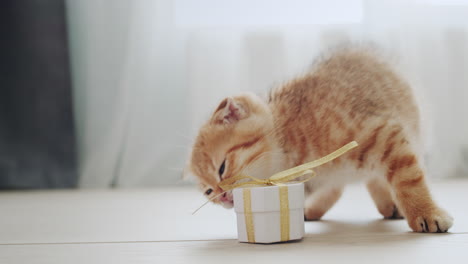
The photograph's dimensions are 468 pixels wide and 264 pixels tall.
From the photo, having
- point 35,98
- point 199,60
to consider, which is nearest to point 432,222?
point 199,60

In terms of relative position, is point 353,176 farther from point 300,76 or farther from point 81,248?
point 81,248

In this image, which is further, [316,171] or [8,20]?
[8,20]

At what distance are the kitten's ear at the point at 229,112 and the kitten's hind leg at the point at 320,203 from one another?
0.32 metres

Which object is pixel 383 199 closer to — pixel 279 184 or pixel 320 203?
pixel 320 203

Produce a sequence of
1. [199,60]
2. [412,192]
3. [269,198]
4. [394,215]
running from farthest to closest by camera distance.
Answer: [199,60] < [394,215] < [412,192] < [269,198]

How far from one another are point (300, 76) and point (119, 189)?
1.46 m

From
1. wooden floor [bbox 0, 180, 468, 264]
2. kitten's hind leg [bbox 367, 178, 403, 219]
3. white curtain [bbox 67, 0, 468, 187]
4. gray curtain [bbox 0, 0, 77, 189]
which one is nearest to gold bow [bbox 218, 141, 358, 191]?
wooden floor [bbox 0, 180, 468, 264]

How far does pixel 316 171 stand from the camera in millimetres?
1019

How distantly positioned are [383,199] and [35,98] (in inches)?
74.5

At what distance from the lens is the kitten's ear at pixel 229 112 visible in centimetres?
102

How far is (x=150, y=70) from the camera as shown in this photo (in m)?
2.50

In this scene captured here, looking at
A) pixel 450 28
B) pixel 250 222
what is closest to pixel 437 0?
pixel 450 28

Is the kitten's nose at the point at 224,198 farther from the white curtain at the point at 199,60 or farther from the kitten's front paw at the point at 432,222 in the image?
the white curtain at the point at 199,60

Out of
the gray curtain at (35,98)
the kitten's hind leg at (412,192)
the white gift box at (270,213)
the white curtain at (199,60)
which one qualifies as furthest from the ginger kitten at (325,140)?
the gray curtain at (35,98)
